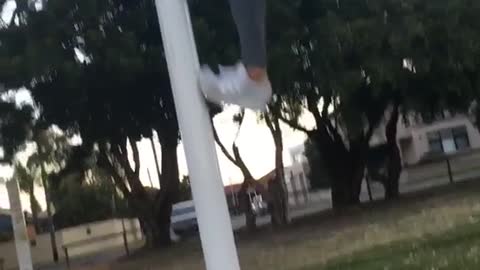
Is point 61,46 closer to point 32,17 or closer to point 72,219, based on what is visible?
point 32,17

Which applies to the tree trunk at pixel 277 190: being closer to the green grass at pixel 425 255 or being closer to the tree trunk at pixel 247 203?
the tree trunk at pixel 247 203

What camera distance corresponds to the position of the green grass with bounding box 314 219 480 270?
884cm

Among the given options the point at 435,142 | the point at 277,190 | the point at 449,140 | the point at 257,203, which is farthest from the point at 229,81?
the point at 449,140

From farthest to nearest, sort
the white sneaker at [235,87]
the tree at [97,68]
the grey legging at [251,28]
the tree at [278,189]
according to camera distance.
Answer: the tree at [278,189] < the tree at [97,68] < the white sneaker at [235,87] < the grey legging at [251,28]

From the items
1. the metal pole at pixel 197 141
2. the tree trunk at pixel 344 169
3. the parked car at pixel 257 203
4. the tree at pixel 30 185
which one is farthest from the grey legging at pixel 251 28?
the tree trunk at pixel 344 169

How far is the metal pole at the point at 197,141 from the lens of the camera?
369 centimetres

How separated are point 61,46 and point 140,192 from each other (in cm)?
900

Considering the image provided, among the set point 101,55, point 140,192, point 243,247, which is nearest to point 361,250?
point 243,247

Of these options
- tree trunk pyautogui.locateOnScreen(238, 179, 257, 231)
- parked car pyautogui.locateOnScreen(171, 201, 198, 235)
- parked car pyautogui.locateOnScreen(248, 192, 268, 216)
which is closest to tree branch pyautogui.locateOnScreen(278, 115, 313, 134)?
tree trunk pyautogui.locateOnScreen(238, 179, 257, 231)

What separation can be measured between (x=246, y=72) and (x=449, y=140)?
192 feet

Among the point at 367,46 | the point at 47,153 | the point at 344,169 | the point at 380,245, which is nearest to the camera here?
the point at 380,245

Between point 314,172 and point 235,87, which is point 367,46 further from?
point 314,172

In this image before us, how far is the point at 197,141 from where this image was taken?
12.3 ft

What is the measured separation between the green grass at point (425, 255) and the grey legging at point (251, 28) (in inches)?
200
